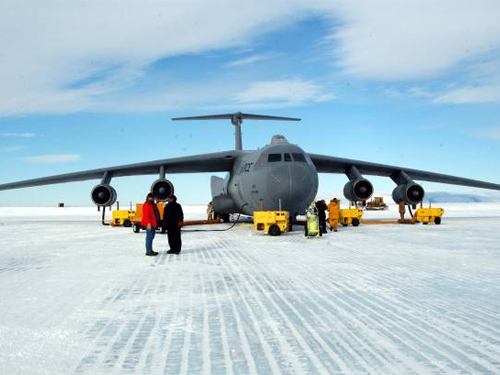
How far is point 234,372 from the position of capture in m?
3.37

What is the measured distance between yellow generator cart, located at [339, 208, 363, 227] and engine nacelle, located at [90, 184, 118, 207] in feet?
36.6

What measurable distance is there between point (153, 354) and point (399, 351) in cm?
202

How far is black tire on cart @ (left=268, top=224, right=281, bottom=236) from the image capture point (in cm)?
1584

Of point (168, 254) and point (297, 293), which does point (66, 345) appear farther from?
point (168, 254)

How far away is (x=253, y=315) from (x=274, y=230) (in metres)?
10.9

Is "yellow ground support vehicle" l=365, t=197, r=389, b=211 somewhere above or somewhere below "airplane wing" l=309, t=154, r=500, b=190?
below

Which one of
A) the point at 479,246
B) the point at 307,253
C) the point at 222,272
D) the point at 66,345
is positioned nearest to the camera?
the point at 66,345

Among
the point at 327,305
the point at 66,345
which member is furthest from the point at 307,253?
the point at 66,345

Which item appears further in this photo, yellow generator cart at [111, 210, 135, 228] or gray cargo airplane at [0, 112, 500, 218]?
yellow generator cart at [111, 210, 135, 228]

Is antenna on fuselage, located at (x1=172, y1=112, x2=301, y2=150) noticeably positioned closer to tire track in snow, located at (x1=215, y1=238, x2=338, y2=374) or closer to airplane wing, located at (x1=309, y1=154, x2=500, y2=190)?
airplane wing, located at (x1=309, y1=154, x2=500, y2=190)

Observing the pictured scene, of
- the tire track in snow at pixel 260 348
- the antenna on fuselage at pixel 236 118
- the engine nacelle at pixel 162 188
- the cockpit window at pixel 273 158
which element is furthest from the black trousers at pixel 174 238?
the antenna on fuselage at pixel 236 118

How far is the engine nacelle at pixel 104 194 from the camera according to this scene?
73.7 feet

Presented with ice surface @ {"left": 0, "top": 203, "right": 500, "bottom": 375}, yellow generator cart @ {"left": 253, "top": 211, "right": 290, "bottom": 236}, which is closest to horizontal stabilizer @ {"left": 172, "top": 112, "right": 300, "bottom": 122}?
yellow generator cart @ {"left": 253, "top": 211, "right": 290, "bottom": 236}

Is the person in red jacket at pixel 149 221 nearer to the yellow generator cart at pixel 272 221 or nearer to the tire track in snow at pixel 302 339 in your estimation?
the tire track in snow at pixel 302 339
